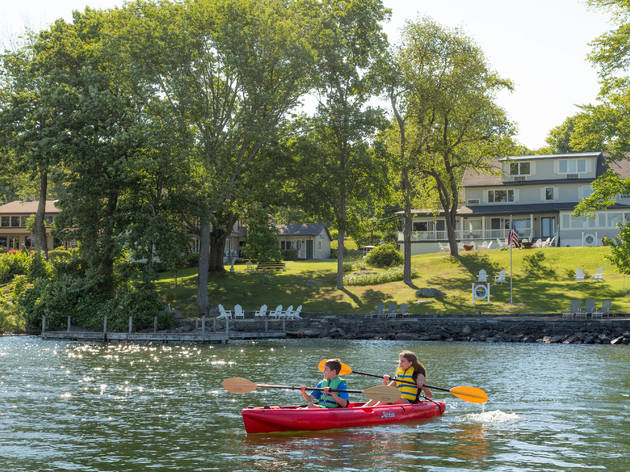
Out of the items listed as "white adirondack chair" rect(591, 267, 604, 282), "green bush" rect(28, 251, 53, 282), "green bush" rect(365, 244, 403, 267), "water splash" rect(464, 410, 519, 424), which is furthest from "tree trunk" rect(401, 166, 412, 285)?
"water splash" rect(464, 410, 519, 424)

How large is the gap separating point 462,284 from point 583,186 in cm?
2419

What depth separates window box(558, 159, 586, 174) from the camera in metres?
69.2

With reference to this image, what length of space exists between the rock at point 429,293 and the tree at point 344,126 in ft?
21.3

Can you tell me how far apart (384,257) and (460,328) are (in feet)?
77.1

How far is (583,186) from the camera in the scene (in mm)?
68562

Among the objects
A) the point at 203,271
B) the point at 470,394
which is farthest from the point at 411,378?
the point at 203,271

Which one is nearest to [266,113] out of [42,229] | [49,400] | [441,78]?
[441,78]

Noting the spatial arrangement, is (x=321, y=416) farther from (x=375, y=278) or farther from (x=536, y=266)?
(x=536, y=266)

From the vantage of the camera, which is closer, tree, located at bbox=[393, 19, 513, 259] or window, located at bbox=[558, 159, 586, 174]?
tree, located at bbox=[393, 19, 513, 259]

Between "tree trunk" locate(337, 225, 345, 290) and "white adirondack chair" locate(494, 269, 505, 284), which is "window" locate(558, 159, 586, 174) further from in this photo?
"tree trunk" locate(337, 225, 345, 290)

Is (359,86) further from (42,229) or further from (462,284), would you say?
(42,229)

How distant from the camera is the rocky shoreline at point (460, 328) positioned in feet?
122

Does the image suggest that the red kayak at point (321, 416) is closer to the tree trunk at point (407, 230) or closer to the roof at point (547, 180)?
the tree trunk at point (407, 230)

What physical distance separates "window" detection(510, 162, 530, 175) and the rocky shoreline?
1305 inches
